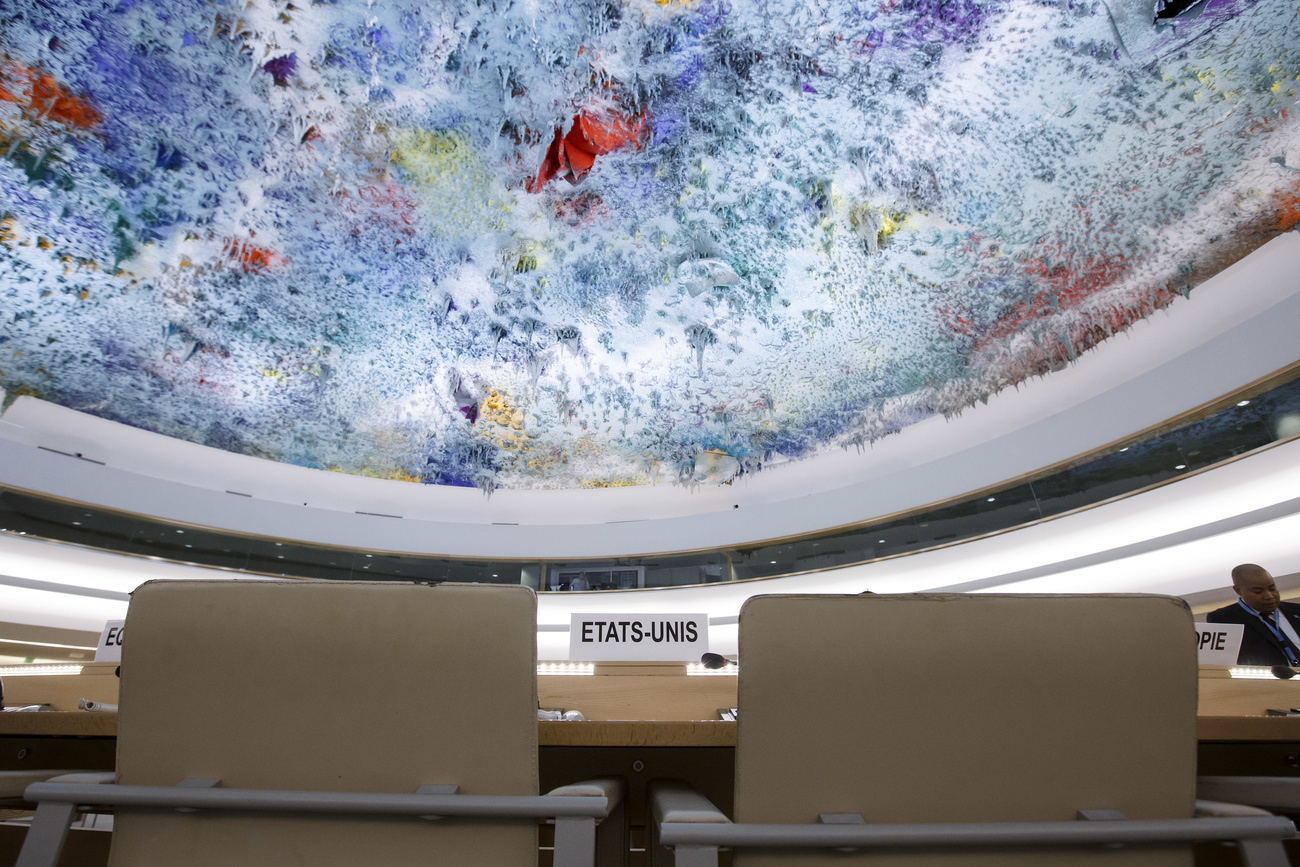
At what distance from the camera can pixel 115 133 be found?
350cm

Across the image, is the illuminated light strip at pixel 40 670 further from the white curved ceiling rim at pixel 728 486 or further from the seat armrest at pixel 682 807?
the white curved ceiling rim at pixel 728 486

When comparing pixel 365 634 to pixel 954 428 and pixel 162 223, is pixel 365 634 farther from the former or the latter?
pixel 954 428

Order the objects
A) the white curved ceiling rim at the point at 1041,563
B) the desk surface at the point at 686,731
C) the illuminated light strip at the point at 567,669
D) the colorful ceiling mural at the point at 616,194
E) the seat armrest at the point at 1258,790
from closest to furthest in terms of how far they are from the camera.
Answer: the seat armrest at the point at 1258,790 < the desk surface at the point at 686,731 < the illuminated light strip at the point at 567,669 < the colorful ceiling mural at the point at 616,194 < the white curved ceiling rim at the point at 1041,563

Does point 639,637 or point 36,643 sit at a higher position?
point 639,637

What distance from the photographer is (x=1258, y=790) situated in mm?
763

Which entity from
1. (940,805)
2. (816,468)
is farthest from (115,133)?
(816,468)

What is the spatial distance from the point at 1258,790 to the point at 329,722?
1154 mm

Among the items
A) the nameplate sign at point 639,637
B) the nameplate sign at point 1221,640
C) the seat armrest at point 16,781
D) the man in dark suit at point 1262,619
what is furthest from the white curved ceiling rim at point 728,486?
the seat armrest at point 16,781

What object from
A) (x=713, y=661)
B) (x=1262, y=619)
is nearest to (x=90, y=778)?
(x=713, y=661)

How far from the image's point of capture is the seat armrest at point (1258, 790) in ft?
2.45

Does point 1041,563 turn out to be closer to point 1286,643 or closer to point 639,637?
point 1286,643

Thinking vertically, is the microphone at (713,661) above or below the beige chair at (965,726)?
below

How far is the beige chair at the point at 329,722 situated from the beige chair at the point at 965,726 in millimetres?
215

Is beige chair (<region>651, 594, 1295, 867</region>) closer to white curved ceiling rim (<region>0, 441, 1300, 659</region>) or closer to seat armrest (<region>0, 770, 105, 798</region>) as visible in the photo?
seat armrest (<region>0, 770, 105, 798</region>)
